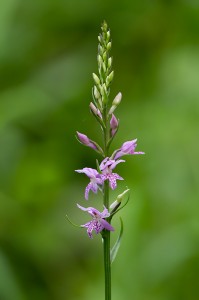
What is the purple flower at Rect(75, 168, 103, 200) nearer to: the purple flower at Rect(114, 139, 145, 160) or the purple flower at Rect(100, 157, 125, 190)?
the purple flower at Rect(100, 157, 125, 190)

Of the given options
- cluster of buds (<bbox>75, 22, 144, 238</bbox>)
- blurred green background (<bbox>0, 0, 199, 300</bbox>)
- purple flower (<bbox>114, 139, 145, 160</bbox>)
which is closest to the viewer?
cluster of buds (<bbox>75, 22, 144, 238</bbox>)

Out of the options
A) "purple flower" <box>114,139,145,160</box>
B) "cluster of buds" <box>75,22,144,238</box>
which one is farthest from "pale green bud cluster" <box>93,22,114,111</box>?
"purple flower" <box>114,139,145,160</box>

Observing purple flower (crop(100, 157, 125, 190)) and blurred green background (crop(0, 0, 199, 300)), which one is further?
blurred green background (crop(0, 0, 199, 300))

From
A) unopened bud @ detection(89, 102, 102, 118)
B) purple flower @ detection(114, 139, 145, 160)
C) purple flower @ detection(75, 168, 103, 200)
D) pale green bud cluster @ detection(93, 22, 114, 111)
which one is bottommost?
purple flower @ detection(75, 168, 103, 200)

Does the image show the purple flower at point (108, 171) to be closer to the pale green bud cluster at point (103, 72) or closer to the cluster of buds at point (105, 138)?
the cluster of buds at point (105, 138)

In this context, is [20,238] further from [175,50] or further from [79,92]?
[175,50]

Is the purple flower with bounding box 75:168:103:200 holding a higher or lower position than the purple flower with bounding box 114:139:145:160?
lower

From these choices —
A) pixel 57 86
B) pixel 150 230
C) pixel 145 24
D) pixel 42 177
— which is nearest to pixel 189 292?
pixel 150 230

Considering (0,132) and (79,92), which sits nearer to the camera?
(0,132)
